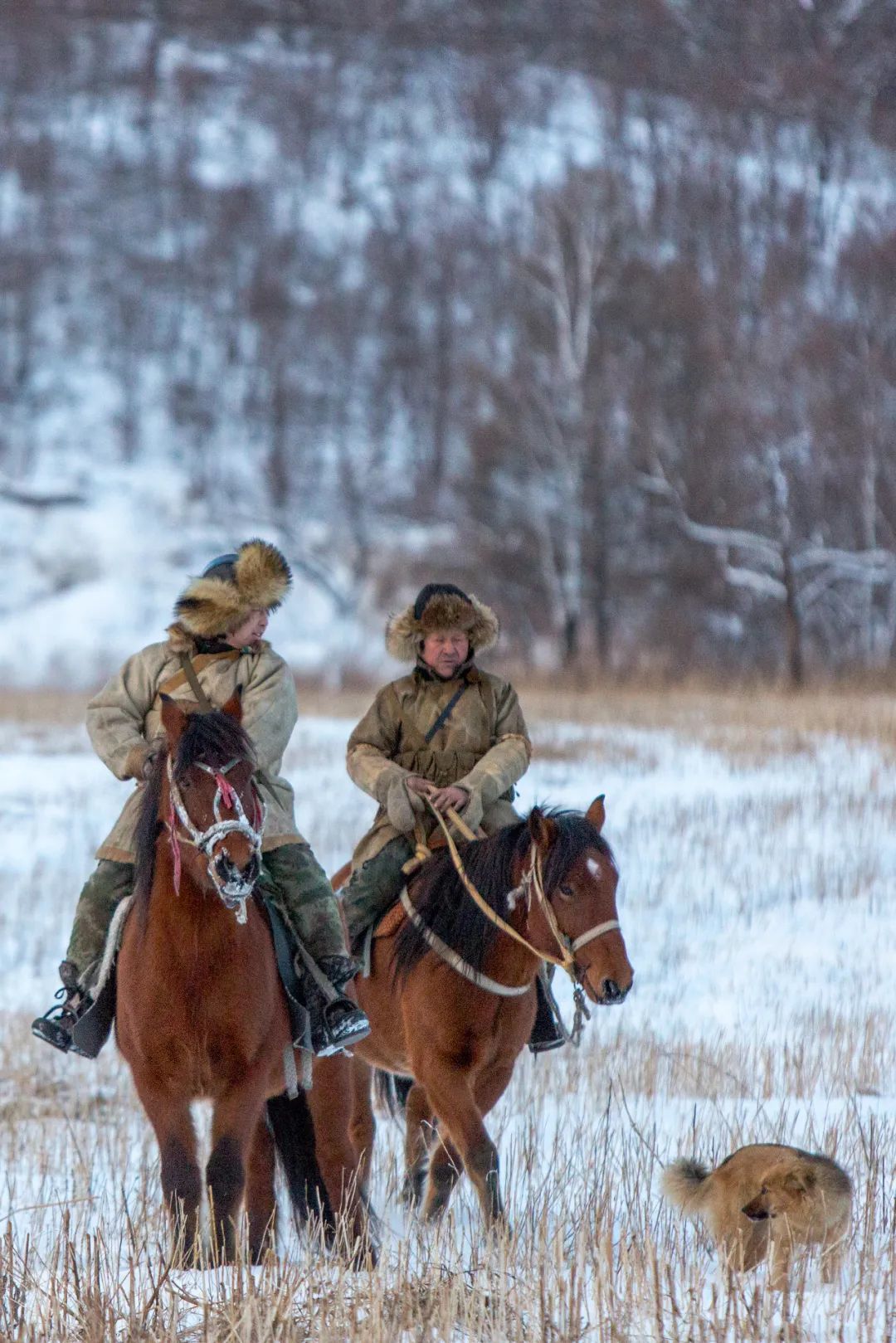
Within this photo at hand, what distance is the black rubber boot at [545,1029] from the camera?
6520 millimetres

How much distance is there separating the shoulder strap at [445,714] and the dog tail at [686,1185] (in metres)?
2.17

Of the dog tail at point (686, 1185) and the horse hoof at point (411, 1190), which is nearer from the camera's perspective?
the dog tail at point (686, 1185)

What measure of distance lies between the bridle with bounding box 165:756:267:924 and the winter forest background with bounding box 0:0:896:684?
2288cm

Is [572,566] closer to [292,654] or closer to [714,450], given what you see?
[714,450]

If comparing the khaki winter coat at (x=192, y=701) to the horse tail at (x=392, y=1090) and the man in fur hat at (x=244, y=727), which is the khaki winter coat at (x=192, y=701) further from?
the horse tail at (x=392, y=1090)

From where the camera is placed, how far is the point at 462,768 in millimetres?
6820

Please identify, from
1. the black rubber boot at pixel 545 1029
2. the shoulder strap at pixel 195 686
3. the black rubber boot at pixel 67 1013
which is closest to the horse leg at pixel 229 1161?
the black rubber boot at pixel 67 1013

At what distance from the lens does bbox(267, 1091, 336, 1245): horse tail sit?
19.3 ft

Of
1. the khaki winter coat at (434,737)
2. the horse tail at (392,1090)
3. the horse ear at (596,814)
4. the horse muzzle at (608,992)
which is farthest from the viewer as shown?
the horse tail at (392,1090)

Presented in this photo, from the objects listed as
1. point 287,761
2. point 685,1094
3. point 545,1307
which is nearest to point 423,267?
point 287,761

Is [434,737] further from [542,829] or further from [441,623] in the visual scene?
[542,829]

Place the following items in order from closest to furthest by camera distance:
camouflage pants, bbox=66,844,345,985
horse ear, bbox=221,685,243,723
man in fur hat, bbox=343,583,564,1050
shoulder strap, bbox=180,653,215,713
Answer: horse ear, bbox=221,685,243,723 < shoulder strap, bbox=180,653,215,713 < camouflage pants, bbox=66,844,345,985 < man in fur hat, bbox=343,583,564,1050

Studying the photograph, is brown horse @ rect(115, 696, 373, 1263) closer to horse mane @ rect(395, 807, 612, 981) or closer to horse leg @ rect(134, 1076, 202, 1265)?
horse leg @ rect(134, 1076, 202, 1265)

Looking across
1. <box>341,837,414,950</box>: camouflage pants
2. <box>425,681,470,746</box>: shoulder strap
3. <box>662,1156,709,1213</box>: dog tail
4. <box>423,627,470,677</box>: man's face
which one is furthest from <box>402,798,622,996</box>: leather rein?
<box>662,1156,709,1213</box>: dog tail
